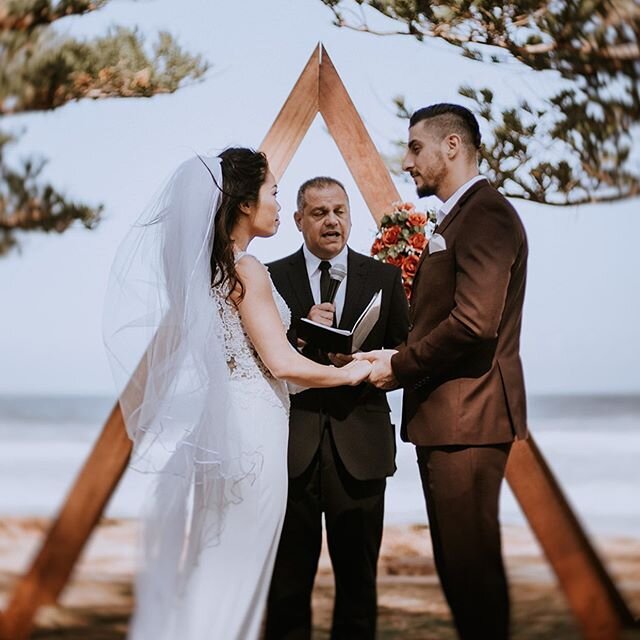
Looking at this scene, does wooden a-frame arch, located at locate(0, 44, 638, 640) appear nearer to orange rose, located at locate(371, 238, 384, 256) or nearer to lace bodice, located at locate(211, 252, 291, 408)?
orange rose, located at locate(371, 238, 384, 256)

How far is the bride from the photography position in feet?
9.72

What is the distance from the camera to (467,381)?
3105 mm

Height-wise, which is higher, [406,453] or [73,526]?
[406,453]

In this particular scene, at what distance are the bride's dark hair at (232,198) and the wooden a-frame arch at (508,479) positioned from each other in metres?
0.92

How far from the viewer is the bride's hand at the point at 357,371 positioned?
11.0 feet

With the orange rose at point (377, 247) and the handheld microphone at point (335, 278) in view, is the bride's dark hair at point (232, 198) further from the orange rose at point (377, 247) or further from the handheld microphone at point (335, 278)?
the orange rose at point (377, 247)

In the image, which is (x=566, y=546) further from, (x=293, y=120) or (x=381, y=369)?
(x=293, y=120)

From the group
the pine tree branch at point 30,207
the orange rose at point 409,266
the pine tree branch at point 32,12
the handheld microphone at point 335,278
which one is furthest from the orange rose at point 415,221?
the pine tree branch at point 32,12

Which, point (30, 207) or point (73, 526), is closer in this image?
point (73, 526)

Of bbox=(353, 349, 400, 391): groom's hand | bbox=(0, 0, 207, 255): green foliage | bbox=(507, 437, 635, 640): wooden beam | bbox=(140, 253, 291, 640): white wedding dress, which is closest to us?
bbox=(140, 253, 291, 640): white wedding dress

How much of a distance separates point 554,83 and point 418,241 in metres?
1.07

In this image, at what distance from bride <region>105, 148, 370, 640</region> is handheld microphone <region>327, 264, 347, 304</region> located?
1.33 feet

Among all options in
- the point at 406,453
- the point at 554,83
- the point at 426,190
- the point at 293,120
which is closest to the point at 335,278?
the point at 426,190

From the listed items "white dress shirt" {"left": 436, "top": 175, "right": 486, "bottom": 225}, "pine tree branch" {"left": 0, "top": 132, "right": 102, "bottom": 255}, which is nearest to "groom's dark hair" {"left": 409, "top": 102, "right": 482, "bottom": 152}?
"white dress shirt" {"left": 436, "top": 175, "right": 486, "bottom": 225}
